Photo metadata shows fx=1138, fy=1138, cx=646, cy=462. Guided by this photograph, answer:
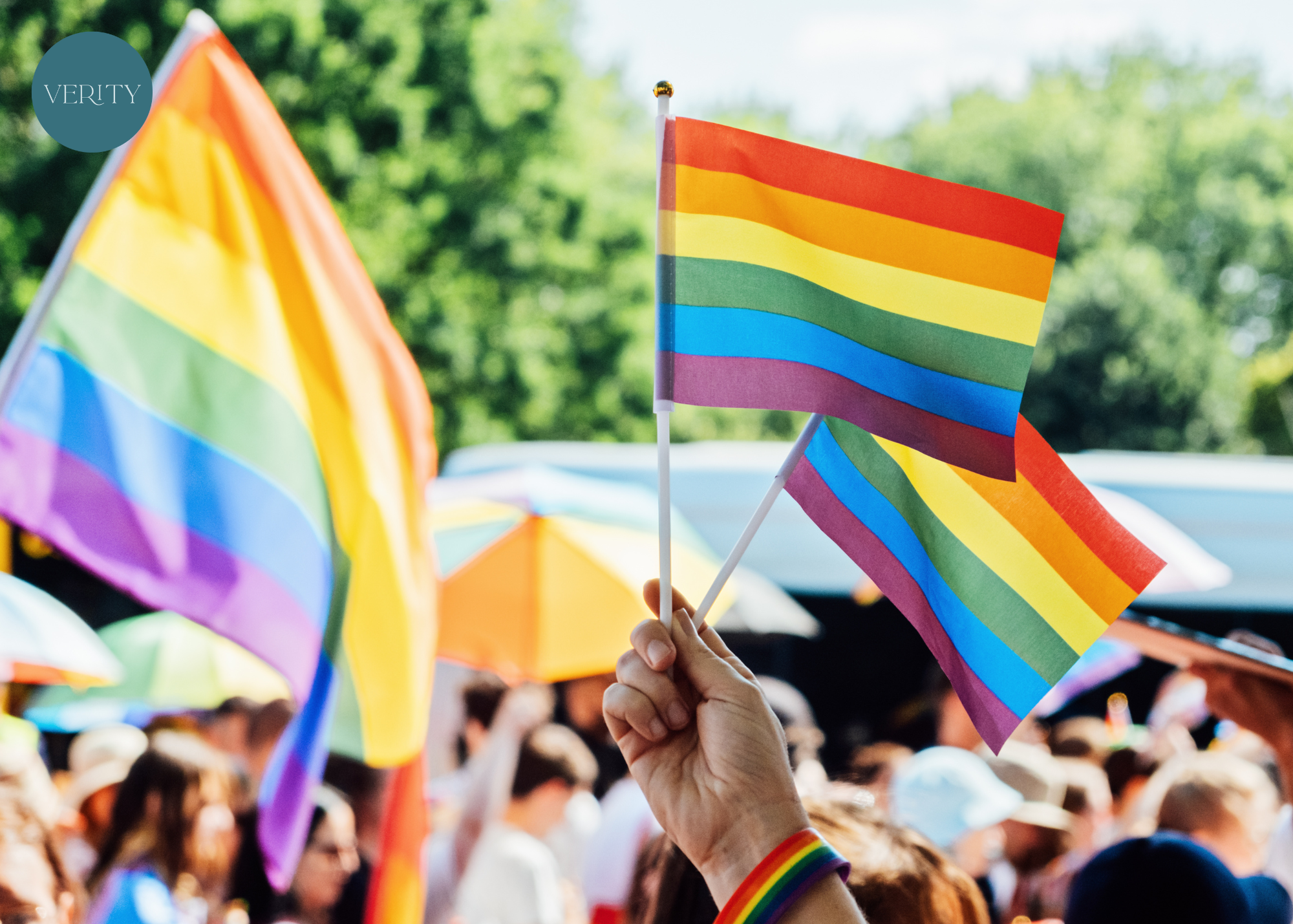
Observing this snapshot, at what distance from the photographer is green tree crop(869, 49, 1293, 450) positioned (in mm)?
23734

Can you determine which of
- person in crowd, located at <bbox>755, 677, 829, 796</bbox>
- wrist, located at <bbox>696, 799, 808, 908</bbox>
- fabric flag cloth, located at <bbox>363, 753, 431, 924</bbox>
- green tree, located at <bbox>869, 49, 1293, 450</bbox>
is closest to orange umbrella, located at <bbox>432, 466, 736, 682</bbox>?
person in crowd, located at <bbox>755, 677, 829, 796</bbox>

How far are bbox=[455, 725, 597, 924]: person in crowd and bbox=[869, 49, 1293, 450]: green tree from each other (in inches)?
825

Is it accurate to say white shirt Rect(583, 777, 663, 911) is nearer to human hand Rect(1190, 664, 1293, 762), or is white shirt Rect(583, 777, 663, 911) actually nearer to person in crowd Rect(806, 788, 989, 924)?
human hand Rect(1190, 664, 1293, 762)

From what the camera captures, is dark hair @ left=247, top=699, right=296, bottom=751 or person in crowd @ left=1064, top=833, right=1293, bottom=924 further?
dark hair @ left=247, top=699, right=296, bottom=751

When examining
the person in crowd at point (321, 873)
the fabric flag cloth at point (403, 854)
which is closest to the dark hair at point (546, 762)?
the person in crowd at point (321, 873)

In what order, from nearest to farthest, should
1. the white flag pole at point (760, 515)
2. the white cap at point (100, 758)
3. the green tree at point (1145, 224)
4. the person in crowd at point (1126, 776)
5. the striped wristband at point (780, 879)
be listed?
the striped wristband at point (780, 879) < the white flag pole at point (760, 515) < the white cap at point (100, 758) < the person in crowd at point (1126, 776) < the green tree at point (1145, 224)

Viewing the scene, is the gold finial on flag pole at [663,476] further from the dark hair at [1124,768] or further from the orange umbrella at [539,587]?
the dark hair at [1124,768]

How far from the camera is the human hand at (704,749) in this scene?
4.56 ft

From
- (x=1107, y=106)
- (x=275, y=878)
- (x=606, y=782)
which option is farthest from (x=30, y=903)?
(x=1107, y=106)

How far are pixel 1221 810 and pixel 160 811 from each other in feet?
10.2

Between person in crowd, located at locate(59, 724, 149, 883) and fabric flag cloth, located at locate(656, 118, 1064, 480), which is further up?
fabric flag cloth, located at locate(656, 118, 1064, 480)

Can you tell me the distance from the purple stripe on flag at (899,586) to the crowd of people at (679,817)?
269 millimetres

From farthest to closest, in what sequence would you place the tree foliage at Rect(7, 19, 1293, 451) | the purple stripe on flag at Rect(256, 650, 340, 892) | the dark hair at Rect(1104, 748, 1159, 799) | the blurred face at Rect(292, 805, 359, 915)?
→ the tree foliage at Rect(7, 19, 1293, 451), the dark hair at Rect(1104, 748, 1159, 799), the blurred face at Rect(292, 805, 359, 915), the purple stripe on flag at Rect(256, 650, 340, 892)

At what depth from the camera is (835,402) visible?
177cm
